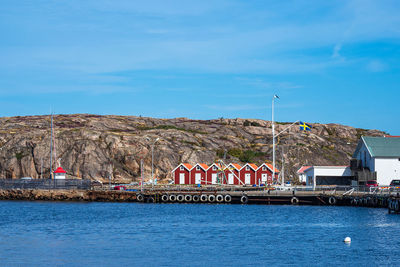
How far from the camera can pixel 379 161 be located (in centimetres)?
9062

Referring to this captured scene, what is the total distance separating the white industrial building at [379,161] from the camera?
90375 mm

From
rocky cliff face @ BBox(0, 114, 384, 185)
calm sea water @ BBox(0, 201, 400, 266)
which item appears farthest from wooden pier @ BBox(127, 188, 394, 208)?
rocky cliff face @ BBox(0, 114, 384, 185)

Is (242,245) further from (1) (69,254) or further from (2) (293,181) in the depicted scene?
(2) (293,181)

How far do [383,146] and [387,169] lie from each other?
14.7 ft

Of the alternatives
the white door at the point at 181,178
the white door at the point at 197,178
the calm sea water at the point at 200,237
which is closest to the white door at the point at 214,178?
the white door at the point at 197,178

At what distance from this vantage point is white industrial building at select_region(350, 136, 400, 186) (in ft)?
297

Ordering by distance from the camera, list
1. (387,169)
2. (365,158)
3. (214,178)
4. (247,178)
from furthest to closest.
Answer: (247,178) → (214,178) → (365,158) → (387,169)

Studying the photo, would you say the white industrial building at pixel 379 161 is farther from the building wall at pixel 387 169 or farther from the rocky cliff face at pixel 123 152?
the rocky cliff face at pixel 123 152

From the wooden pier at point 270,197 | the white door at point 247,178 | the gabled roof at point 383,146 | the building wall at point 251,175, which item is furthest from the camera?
the white door at point 247,178

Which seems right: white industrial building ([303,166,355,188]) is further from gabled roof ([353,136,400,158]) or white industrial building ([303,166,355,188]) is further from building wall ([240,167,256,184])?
building wall ([240,167,256,184])

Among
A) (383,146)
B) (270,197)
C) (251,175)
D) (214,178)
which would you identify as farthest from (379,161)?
(214,178)

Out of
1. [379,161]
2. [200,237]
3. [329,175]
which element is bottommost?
[200,237]

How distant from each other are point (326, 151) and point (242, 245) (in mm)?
133258

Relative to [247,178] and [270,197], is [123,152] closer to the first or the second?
[247,178]
